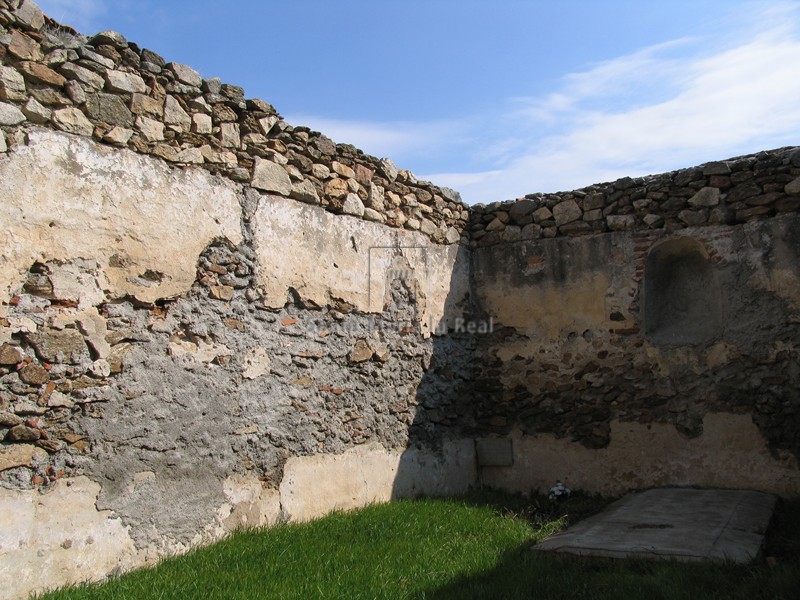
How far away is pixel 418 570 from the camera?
3.91 meters

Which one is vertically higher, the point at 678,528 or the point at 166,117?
the point at 166,117

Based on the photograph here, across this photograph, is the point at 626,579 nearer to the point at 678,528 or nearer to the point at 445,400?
the point at 678,528

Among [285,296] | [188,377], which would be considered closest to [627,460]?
[285,296]

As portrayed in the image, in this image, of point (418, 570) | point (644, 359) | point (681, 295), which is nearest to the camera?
point (418, 570)

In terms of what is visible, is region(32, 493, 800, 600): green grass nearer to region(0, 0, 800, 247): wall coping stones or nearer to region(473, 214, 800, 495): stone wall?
region(473, 214, 800, 495): stone wall

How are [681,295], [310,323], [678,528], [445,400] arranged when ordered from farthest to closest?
1. [445,400]
2. [681,295]
3. [310,323]
4. [678,528]

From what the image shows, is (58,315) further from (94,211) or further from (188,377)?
(188,377)

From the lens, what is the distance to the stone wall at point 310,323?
367 centimetres

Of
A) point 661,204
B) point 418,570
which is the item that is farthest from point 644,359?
point 418,570

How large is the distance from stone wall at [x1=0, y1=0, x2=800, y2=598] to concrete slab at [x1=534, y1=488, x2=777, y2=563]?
572 mm

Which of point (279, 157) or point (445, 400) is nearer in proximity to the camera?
point (279, 157)

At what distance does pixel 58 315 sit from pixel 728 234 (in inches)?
212

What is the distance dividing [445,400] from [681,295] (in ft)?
8.17

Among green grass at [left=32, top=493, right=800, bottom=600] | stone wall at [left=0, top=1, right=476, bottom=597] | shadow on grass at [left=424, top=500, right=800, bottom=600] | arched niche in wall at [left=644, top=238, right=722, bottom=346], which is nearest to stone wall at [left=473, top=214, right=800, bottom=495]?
arched niche in wall at [left=644, top=238, right=722, bottom=346]
